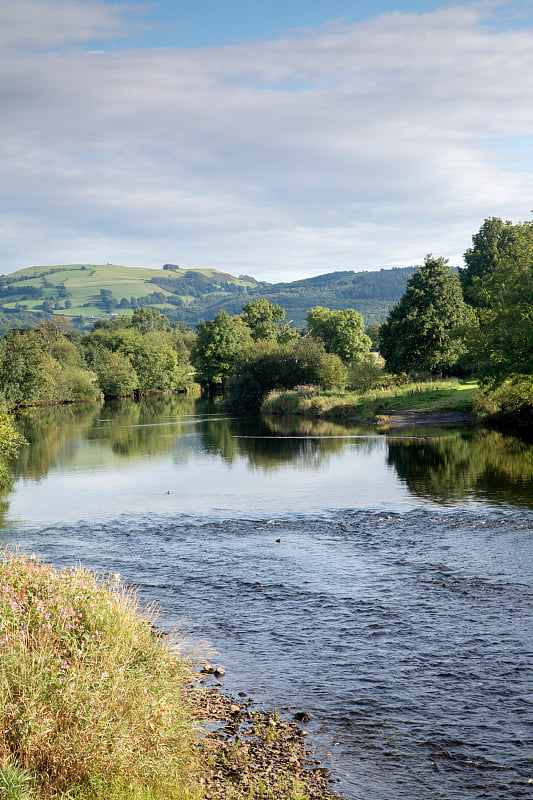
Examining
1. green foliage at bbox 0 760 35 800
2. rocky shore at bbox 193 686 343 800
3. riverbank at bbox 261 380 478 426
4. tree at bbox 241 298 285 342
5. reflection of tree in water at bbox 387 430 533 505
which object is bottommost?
rocky shore at bbox 193 686 343 800

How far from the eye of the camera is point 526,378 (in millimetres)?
A: 44688

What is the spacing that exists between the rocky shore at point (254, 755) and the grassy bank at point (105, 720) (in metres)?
0.02

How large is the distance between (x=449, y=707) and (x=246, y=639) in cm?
455

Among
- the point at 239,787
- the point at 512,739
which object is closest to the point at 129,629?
the point at 239,787

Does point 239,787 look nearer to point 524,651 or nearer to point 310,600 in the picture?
point 524,651

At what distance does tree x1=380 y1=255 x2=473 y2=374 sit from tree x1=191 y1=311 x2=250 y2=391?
4932 cm

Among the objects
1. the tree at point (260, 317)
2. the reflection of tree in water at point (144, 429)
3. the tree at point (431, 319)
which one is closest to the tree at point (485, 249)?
the tree at point (431, 319)

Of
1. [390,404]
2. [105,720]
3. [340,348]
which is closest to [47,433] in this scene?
[390,404]

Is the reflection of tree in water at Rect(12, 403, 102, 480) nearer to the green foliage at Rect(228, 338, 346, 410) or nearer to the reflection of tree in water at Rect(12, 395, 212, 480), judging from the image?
the reflection of tree in water at Rect(12, 395, 212, 480)

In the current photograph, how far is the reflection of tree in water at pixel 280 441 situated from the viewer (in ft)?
133

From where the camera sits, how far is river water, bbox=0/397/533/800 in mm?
9930

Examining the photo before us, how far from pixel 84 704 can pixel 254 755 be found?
2.93 m

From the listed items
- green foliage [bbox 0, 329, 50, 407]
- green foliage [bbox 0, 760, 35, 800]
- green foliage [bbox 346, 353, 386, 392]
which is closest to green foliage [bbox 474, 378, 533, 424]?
green foliage [bbox 346, 353, 386, 392]

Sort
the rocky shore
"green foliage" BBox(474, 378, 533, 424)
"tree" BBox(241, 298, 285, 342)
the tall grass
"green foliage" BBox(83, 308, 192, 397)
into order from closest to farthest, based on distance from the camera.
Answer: the tall grass, the rocky shore, "green foliage" BBox(474, 378, 533, 424), "green foliage" BBox(83, 308, 192, 397), "tree" BBox(241, 298, 285, 342)
